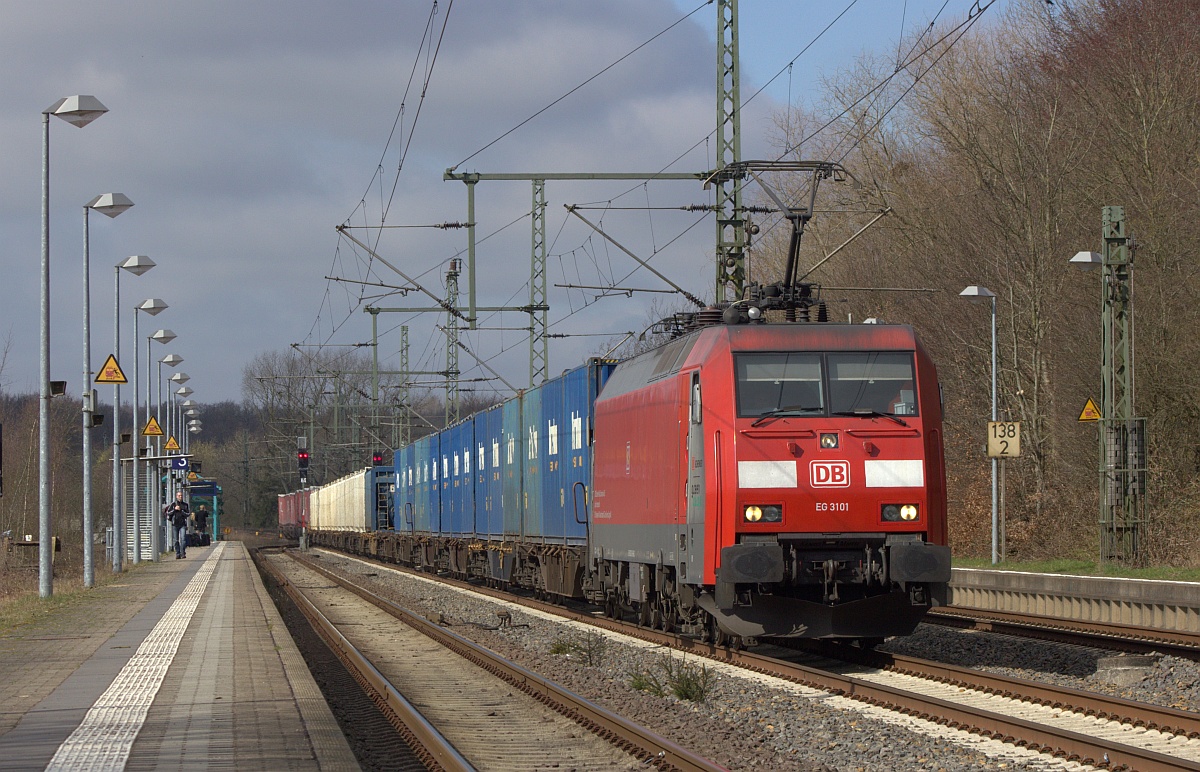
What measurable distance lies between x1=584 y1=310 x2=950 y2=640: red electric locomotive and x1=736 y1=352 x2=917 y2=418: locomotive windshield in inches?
0.5

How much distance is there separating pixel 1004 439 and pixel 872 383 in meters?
14.1

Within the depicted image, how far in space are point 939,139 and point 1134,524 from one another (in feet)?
46.0

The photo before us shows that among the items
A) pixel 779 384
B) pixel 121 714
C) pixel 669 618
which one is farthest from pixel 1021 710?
pixel 121 714

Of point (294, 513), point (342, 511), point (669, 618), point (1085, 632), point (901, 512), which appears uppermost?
point (901, 512)

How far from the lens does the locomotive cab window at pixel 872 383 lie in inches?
512

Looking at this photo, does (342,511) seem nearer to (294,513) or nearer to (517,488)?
(294,513)

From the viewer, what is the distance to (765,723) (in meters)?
10.1

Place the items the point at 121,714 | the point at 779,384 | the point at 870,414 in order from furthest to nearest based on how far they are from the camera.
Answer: the point at 779,384
the point at 870,414
the point at 121,714

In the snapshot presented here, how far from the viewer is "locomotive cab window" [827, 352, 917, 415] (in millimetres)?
13000

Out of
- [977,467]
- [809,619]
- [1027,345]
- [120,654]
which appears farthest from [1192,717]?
[977,467]

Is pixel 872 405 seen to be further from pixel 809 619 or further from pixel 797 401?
pixel 809 619

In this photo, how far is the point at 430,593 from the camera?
1164 inches

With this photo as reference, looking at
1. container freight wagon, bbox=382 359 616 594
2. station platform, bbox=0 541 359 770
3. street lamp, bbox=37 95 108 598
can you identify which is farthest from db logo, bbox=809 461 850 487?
street lamp, bbox=37 95 108 598

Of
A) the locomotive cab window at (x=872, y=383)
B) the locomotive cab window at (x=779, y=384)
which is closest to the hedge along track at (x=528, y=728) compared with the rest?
the locomotive cab window at (x=779, y=384)
